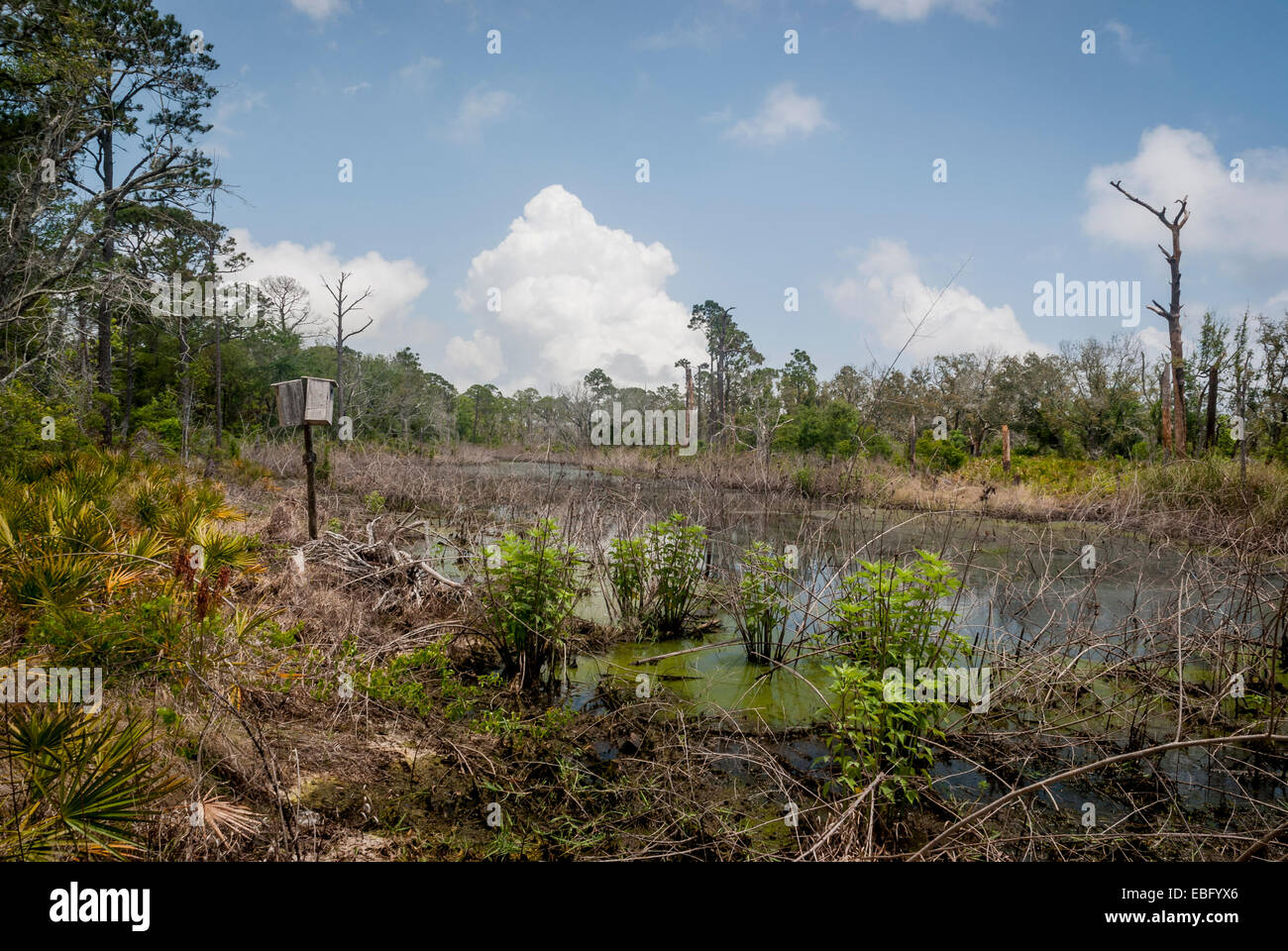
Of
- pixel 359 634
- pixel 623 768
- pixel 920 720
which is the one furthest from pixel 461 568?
pixel 920 720

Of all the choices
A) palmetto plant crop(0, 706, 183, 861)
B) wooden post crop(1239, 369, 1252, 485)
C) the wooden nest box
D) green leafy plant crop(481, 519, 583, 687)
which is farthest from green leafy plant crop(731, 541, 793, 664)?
wooden post crop(1239, 369, 1252, 485)

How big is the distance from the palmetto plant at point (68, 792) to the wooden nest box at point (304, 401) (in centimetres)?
508

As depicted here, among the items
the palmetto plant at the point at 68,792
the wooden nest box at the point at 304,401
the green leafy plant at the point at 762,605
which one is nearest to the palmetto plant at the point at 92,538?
the wooden nest box at the point at 304,401

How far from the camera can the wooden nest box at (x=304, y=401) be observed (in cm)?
748

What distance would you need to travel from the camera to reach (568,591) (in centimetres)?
564

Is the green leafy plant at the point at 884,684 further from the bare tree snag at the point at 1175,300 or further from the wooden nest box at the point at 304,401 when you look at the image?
the bare tree snag at the point at 1175,300

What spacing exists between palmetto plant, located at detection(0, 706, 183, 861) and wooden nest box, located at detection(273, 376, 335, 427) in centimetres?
508

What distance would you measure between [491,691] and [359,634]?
4.24ft

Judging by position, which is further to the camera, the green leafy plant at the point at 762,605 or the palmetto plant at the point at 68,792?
the green leafy plant at the point at 762,605

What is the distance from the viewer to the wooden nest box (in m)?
7.48

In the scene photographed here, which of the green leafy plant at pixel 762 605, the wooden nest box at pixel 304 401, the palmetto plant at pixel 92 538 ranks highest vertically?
the wooden nest box at pixel 304 401

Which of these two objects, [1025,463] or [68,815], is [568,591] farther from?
[1025,463]

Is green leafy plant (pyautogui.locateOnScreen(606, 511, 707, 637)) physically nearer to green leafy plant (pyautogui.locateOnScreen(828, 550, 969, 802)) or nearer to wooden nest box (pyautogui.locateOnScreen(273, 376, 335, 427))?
green leafy plant (pyautogui.locateOnScreen(828, 550, 969, 802))

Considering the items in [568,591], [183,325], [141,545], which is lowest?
[568,591]
